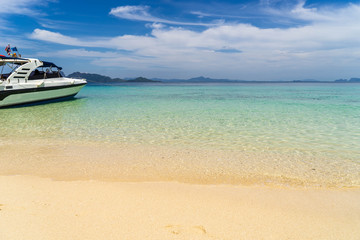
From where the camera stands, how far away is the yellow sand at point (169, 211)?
2.64 metres

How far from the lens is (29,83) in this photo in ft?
61.0

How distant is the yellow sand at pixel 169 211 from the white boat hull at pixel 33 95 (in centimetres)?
1626

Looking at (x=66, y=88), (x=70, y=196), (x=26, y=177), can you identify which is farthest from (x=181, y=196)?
(x=66, y=88)

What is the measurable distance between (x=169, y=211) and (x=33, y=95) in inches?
769

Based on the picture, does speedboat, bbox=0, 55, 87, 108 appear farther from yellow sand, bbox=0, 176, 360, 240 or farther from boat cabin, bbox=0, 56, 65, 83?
yellow sand, bbox=0, 176, 360, 240

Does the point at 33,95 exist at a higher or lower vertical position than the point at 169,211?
higher

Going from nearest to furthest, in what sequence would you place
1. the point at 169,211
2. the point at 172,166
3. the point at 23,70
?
the point at 169,211, the point at 172,166, the point at 23,70

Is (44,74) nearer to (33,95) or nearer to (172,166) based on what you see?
(33,95)

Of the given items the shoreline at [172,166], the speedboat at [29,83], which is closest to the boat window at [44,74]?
the speedboat at [29,83]

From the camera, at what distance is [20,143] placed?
7109mm

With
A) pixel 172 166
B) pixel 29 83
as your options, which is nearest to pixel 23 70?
pixel 29 83

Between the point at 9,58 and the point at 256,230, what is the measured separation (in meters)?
20.5

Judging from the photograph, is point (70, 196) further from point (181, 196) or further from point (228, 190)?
point (228, 190)

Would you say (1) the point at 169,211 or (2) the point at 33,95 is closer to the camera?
(1) the point at 169,211
